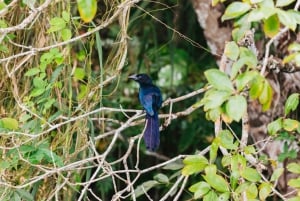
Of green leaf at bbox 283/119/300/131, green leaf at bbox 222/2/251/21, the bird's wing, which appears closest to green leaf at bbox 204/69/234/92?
green leaf at bbox 222/2/251/21

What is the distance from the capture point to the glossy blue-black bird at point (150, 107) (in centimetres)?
271

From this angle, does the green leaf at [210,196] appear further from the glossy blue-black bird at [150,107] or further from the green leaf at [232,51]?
the glossy blue-black bird at [150,107]

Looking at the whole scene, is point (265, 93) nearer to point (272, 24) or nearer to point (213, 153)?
point (272, 24)

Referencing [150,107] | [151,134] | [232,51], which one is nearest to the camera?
[232,51]

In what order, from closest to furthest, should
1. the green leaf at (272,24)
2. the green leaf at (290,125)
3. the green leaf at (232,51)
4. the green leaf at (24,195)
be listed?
the green leaf at (272,24) < the green leaf at (232,51) < the green leaf at (290,125) < the green leaf at (24,195)

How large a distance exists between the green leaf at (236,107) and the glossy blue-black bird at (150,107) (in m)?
1.04

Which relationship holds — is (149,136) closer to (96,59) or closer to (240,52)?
(240,52)

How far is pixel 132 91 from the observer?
4840mm

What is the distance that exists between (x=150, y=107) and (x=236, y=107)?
1189 millimetres

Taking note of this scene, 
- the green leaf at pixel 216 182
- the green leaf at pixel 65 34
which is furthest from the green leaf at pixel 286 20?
the green leaf at pixel 65 34

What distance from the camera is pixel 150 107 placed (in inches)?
112

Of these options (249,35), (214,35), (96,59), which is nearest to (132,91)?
(96,59)

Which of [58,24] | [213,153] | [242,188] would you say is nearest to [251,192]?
[242,188]

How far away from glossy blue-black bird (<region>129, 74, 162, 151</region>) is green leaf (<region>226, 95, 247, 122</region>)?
1.04 metres
